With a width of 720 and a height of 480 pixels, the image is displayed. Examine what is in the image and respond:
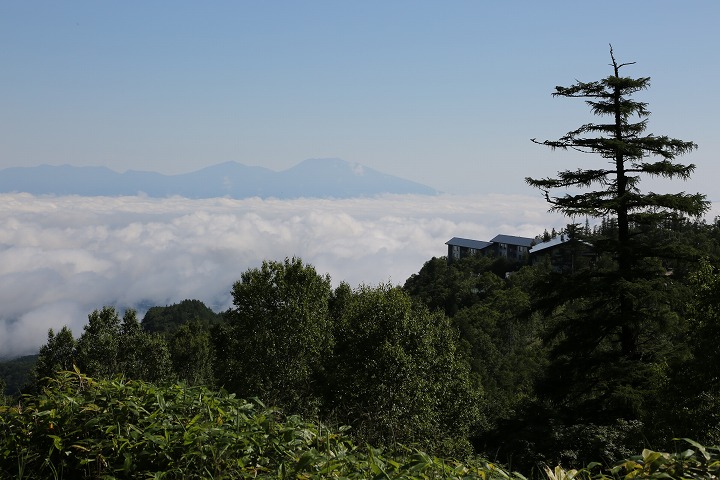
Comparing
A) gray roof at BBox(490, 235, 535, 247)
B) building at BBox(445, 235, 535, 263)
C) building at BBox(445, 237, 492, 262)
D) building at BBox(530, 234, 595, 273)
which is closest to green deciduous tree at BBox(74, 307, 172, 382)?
building at BBox(530, 234, 595, 273)

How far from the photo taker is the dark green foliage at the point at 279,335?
1110 inches

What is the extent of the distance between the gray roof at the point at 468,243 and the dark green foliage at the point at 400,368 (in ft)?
407

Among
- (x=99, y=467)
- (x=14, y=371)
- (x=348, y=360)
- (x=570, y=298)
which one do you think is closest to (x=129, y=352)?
(x=348, y=360)

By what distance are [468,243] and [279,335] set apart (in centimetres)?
13582

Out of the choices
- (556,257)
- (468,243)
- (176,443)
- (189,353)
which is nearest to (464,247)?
(468,243)

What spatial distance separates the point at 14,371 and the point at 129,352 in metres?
116

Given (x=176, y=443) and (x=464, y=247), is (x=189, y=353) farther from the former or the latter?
(x=464, y=247)

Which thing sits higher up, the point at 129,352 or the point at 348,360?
the point at 348,360

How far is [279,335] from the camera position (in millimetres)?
28344

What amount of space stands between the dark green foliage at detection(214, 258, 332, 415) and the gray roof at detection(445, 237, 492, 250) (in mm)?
123226

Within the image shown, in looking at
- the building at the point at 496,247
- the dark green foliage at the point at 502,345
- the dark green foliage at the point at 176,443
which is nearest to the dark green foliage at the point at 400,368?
the dark green foliage at the point at 502,345

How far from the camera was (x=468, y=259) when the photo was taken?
116 metres

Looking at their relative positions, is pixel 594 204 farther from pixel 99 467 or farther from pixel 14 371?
pixel 14 371

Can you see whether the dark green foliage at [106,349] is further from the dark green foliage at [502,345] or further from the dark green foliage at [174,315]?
the dark green foliage at [174,315]
